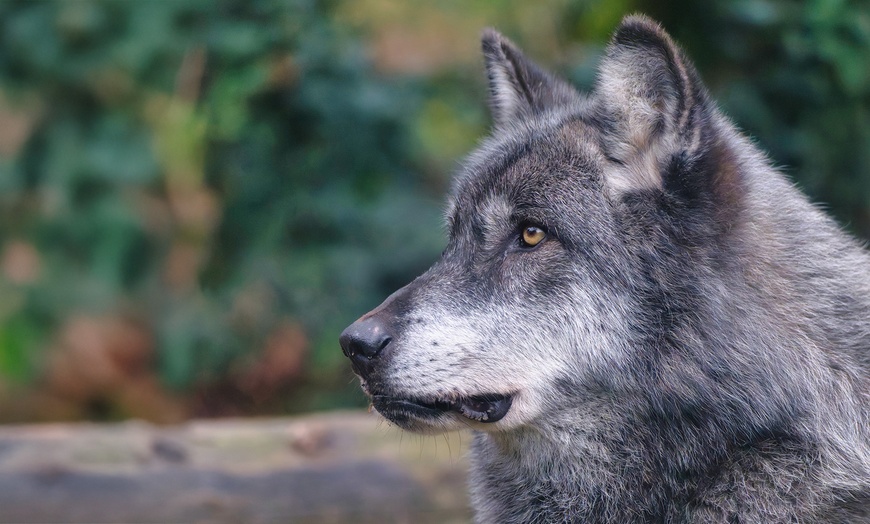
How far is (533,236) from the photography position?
3.07 meters

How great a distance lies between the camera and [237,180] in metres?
5.60

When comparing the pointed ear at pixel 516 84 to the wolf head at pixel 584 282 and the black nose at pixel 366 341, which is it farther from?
the black nose at pixel 366 341

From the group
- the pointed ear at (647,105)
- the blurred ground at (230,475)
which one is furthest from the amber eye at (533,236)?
the blurred ground at (230,475)

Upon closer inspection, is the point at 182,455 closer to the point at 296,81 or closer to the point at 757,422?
the point at 296,81

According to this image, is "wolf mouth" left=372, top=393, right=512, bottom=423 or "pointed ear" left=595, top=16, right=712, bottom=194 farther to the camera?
"wolf mouth" left=372, top=393, right=512, bottom=423

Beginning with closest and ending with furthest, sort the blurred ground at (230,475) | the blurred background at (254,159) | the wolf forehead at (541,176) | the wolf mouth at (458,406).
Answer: the wolf mouth at (458,406) → the wolf forehead at (541,176) → the blurred ground at (230,475) → the blurred background at (254,159)

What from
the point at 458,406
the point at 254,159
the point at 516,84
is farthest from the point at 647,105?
the point at 254,159

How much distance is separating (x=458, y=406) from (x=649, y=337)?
61 cm

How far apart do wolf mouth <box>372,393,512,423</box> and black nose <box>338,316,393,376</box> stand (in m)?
0.12

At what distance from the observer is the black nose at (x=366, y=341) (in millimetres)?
2920

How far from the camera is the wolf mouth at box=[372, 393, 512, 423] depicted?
2.94 meters

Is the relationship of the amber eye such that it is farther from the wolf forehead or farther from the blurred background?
the blurred background

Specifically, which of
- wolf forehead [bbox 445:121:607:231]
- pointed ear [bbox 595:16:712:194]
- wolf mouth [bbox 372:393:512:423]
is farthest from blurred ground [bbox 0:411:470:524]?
pointed ear [bbox 595:16:712:194]

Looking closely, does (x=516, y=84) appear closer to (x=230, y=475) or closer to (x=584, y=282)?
(x=584, y=282)
